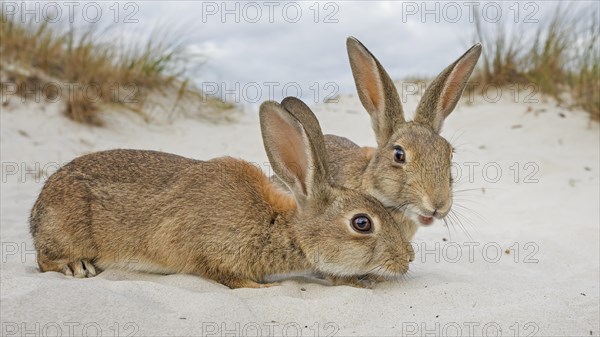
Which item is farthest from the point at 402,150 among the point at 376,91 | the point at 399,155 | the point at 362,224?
the point at 362,224

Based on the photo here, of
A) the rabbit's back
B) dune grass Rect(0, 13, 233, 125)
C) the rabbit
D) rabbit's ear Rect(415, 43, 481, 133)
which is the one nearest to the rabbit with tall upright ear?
rabbit's ear Rect(415, 43, 481, 133)

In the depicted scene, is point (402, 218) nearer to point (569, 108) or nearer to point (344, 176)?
point (344, 176)

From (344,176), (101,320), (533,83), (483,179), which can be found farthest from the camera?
(533,83)

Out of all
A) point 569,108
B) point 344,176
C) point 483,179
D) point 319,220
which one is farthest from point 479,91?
point 319,220

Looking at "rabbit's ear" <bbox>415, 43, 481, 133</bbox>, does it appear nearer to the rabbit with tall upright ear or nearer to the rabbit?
the rabbit with tall upright ear

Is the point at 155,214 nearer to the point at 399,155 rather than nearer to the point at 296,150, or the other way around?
the point at 296,150

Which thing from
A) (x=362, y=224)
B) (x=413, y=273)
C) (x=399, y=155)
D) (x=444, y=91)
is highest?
(x=444, y=91)
